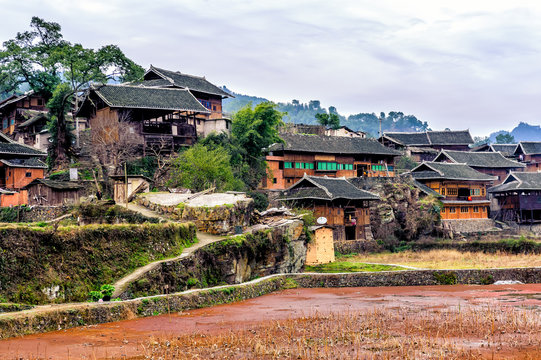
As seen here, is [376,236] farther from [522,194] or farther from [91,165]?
[91,165]

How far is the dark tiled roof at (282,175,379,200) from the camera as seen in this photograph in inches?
1880

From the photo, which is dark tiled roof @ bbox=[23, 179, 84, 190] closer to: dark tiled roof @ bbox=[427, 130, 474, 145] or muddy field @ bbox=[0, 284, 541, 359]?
muddy field @ bbox=[0, 284, 541, 359]

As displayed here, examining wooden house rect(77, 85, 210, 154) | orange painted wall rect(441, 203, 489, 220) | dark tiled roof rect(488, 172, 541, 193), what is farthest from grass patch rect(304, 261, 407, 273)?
dark tiled roof rect(488, 172, 541, 193)

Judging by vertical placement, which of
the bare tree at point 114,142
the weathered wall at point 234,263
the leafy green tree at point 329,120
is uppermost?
the leafy green tree at point 329,120

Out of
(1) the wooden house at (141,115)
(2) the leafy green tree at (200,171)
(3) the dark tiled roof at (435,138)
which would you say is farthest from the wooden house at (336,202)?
(3) the dark tiled roof at (435,138)

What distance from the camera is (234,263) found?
1059 inches

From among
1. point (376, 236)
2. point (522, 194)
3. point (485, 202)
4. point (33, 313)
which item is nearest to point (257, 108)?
point (376, 236)

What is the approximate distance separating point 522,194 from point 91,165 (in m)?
45.4

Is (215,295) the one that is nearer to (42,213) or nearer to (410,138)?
(42,213)

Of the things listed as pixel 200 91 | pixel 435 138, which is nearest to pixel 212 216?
pixel 200 91

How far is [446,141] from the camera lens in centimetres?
8081

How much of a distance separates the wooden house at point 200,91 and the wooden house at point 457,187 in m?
22.4

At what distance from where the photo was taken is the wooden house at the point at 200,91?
5069cm

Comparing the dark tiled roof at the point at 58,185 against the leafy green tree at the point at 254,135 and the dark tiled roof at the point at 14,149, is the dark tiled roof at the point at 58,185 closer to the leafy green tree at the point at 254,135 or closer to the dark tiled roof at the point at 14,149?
the dark tiled roof at the point at 14,149
